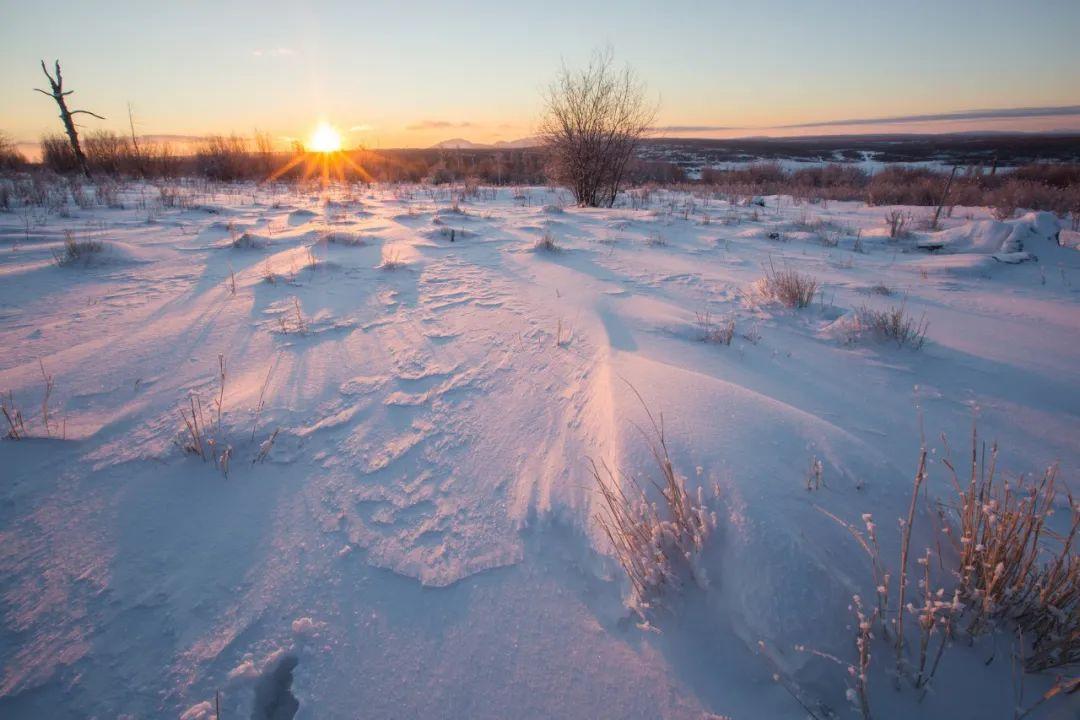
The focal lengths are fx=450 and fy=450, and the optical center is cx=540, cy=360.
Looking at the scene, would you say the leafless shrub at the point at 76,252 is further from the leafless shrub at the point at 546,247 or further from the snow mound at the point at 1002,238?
the snow mound at the point at 1002,238

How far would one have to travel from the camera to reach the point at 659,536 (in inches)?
57.3

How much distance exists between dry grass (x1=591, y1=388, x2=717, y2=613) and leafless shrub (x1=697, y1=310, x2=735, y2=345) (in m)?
1.73

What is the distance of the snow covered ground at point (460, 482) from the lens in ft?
4.17

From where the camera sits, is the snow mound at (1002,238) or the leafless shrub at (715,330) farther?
the snow mound at (1002,238)

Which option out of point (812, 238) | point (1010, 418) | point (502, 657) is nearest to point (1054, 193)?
point (812, 238)

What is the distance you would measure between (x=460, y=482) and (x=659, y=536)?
911mm

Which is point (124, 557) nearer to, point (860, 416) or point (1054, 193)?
point (860, 416)

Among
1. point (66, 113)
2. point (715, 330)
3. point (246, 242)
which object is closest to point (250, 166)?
point (66, 113)

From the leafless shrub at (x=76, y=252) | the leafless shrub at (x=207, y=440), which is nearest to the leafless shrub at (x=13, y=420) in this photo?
the leafless shrub at (x=207, y=440)

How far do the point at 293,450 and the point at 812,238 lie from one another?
7.40 metres

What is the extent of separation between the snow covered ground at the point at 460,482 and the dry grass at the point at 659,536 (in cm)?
6

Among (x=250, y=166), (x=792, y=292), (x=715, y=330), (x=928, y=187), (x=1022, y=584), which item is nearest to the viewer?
(x=1022, y=584)

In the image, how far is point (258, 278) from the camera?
435cm

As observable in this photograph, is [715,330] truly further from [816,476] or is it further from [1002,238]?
[1002,238]
